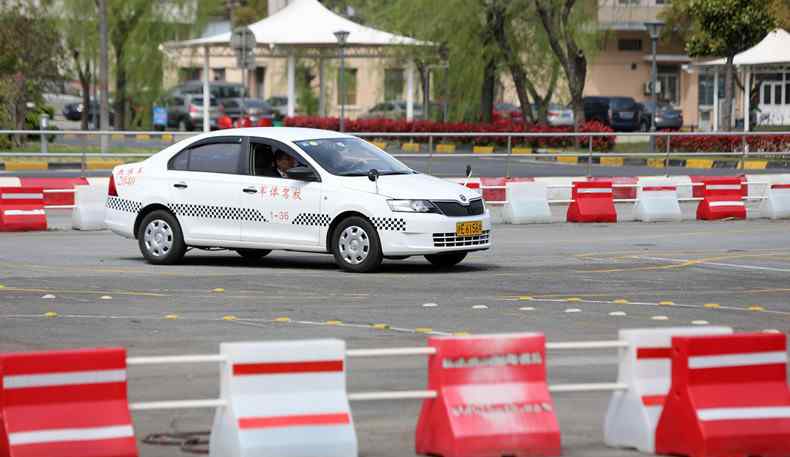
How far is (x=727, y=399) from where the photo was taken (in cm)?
790

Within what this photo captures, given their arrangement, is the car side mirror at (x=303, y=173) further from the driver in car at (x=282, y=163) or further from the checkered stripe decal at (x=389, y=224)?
the checkered stripe decal at (x=389, y=224)

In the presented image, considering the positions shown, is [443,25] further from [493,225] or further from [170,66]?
[493,225]

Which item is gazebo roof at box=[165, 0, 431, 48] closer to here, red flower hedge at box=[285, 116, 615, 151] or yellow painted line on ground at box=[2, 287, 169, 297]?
red flower hedge at box=[285, 116, 615, 151]

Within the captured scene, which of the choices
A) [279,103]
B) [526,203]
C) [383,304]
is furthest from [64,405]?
[279,103]

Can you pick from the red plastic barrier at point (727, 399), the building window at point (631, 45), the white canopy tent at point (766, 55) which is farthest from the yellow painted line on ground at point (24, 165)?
the building window at point (631, 45)

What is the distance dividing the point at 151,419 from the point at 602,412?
8.70ft

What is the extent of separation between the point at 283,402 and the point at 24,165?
1054 inches

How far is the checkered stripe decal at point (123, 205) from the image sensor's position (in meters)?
17.4

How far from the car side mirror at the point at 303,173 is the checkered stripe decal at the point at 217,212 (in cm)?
60

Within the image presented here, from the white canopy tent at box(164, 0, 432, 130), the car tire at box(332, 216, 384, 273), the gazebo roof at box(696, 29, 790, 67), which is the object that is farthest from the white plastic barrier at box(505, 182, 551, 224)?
the gazebo roof at box(696, 29, 790, 67)

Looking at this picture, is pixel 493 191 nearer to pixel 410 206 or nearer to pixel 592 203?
pixel 592 203

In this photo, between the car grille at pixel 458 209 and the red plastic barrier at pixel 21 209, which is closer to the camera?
the car grille at pixel 458 209

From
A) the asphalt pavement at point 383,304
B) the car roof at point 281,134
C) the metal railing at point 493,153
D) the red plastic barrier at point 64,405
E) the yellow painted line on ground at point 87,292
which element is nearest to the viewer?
the red plastic barrier at point 64,405

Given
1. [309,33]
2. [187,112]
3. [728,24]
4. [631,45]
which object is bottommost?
[187,112]
